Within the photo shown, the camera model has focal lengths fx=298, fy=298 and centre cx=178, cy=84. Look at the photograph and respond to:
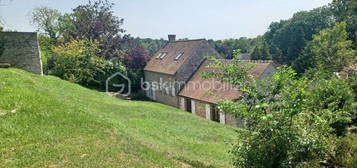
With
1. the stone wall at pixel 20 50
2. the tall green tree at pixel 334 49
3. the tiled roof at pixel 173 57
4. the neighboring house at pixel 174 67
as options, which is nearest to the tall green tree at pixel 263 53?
the tall green tree at pixel 334 49

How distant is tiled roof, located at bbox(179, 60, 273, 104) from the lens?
21.9 meters

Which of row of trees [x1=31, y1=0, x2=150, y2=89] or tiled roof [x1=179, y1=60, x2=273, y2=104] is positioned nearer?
tiled roof [x1=179, y1=60, x2=273, y2=104]

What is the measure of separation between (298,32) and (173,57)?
40864mm

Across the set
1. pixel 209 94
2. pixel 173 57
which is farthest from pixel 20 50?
pixel 173 57

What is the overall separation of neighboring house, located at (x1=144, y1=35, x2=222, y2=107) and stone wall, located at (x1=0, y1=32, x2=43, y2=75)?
13.5 meters

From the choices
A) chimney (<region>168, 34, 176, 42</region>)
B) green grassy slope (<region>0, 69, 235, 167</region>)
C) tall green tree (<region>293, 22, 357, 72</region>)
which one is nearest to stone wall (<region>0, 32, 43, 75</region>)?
green grassy slope (<region>0, 69, 235, 167</region>)

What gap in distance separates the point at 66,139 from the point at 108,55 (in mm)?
31188

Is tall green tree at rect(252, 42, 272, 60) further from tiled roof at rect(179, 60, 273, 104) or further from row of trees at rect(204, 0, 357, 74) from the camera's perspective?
tiled roof at rect(179, 60, 273, 104)

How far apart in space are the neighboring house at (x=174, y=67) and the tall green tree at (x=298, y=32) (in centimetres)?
3323

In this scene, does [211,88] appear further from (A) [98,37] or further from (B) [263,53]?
(B) [263,53]

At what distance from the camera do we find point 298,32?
63688mm

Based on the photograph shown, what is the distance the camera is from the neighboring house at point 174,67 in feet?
97.5

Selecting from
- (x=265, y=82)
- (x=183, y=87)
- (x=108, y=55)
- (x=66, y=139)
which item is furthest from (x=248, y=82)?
(x=108, y=55)

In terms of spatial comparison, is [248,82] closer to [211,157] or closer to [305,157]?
[305,157]
